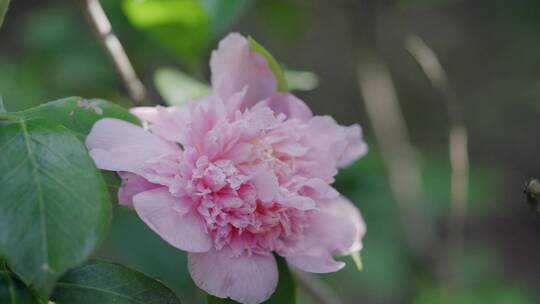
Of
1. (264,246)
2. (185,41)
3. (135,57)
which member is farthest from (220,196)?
(135,57)

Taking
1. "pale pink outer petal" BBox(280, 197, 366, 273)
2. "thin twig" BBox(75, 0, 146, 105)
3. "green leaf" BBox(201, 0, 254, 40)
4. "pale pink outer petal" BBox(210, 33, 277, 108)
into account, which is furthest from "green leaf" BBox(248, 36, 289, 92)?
"green leaf" BBox(201, 0, 254, 40)

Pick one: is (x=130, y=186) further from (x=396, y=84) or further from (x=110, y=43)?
(x=396, y=84)

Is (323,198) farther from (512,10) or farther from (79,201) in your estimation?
(512,10)

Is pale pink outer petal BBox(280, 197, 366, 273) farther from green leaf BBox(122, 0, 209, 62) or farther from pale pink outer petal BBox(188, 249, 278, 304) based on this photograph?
green leaf BBox(122, 0, 209, 62)

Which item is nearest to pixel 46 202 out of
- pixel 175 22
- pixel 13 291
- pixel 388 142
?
pixel 13 291

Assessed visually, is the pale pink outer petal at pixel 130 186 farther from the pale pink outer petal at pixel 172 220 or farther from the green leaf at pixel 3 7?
the green leaf at pixel 3 7
